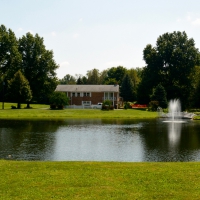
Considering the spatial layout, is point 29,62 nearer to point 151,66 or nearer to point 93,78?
point 151,66

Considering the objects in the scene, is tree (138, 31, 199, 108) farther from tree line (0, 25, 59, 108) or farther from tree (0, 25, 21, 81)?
tree (0, 25, 21, 81)

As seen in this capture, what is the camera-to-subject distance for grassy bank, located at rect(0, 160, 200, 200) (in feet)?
Answer: 31.7

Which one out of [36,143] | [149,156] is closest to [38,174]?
[149,156]

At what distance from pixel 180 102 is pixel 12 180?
71.3m

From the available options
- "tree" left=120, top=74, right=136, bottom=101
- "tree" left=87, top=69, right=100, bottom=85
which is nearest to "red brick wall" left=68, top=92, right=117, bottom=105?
"tree" left=120, top=74, right=136, bottom=101

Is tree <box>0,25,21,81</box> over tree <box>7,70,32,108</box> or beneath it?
over

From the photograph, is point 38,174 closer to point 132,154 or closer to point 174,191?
point 174,191

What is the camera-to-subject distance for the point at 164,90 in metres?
73.7

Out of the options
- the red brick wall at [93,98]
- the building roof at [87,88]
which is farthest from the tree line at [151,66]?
the red brick wall at [93,98]

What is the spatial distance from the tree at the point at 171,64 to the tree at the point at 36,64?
24.3 meters

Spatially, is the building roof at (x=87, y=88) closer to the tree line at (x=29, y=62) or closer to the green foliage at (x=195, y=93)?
the tree line at (x=29, y=62)

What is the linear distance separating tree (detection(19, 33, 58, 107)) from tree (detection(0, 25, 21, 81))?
108 inches

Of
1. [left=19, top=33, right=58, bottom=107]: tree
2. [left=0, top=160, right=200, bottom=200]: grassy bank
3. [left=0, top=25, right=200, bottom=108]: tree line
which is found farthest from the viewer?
[left=19, top=33, right=58, bottom=107]: tree

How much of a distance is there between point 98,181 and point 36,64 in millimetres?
69668
